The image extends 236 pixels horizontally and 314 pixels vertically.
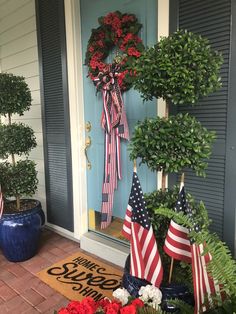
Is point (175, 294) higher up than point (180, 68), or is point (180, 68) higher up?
point (180, 68)

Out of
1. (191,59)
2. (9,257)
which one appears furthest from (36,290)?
(191,59)

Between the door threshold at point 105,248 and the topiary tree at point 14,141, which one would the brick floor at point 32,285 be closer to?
the door threshold at point 105,248

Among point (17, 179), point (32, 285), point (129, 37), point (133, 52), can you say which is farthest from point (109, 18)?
point (32, 285)

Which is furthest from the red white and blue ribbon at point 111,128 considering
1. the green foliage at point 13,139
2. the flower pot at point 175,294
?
the flower pot at point 175,294

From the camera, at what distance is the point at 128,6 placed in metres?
2.08

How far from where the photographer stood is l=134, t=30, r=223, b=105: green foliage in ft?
4.00

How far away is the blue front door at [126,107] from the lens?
1997mm

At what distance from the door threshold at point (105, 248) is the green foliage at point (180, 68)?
158cm

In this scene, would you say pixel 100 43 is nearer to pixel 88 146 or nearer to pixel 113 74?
pixel 113 74

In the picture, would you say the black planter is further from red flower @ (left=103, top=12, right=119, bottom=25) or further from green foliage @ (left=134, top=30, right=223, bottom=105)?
red flower @ (left=103, top=12, right=119, bottom=25)

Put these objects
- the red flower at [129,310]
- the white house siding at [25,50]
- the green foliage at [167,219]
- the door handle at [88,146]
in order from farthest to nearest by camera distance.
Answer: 1. the white house siding at [25,50]
2. the door handle at [88,146]
3. the green foliage at [167,219]
4. the red flower at [129,310]

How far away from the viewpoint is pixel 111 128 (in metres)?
2.26

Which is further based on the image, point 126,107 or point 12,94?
point 12,94

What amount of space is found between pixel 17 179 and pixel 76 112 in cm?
86
